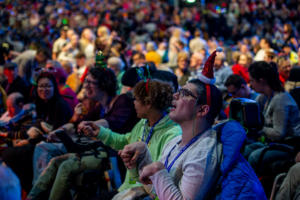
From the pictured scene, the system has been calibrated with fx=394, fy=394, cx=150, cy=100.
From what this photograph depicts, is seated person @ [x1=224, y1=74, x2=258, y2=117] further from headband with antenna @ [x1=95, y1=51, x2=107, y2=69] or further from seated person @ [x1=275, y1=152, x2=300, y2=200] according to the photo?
seated person @ [x1=275, y1=152, x2=300, y2=200]

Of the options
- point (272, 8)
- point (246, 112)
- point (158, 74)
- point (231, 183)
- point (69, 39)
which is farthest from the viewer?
point (272, 8)

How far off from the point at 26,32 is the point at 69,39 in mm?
3376

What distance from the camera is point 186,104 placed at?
2.35m

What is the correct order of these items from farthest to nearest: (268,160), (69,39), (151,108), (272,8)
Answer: (272,8), (69,39), (268,160), (151,108)

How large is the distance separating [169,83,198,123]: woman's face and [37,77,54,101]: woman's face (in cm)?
263

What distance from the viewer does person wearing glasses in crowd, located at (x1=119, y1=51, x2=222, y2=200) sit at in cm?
206

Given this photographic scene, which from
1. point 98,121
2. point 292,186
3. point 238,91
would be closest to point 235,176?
point 292,186

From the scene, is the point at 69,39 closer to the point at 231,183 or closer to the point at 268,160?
the point at 268,160

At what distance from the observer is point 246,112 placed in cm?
239

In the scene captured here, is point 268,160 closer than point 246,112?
No

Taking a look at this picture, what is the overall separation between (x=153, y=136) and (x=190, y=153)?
0.95 meters

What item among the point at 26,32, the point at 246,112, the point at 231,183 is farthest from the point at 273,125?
the point at 26,32

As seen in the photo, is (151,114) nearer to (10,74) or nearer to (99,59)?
(99,59)

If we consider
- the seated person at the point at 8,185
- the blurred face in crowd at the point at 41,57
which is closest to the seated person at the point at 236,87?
the seated person at the point at 8,185
